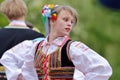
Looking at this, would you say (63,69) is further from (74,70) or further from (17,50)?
(17,50)

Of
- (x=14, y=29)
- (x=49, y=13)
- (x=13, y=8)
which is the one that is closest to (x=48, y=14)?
(x=49, y=13)

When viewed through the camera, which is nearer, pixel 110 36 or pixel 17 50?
pixel 17 50

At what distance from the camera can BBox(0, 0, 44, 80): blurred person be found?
26.6 ft

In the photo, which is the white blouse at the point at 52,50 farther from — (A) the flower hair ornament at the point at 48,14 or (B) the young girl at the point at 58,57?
(A) the flower hair ornament at the point at 48,14

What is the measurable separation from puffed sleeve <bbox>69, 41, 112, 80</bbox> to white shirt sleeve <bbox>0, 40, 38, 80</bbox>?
0.48 m

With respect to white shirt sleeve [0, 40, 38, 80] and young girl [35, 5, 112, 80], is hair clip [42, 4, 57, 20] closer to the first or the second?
young girl [35, 5, 112, 80]

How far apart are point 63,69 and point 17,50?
1.86 feet

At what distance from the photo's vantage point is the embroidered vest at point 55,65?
703cm

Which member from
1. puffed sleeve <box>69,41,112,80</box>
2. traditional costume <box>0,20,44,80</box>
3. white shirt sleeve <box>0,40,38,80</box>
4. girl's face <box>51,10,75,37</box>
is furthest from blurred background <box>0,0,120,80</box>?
puffed sleeve <box>69,41,112,80</box>

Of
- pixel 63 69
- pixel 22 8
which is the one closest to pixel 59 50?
pixel 63 69

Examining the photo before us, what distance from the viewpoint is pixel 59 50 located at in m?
7.06

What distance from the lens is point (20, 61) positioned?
24.3ft

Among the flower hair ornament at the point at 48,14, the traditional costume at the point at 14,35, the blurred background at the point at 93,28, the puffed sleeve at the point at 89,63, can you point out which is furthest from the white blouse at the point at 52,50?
the blurred background at the point at 93,28

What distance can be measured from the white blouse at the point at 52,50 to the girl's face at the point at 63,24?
0.19ft
